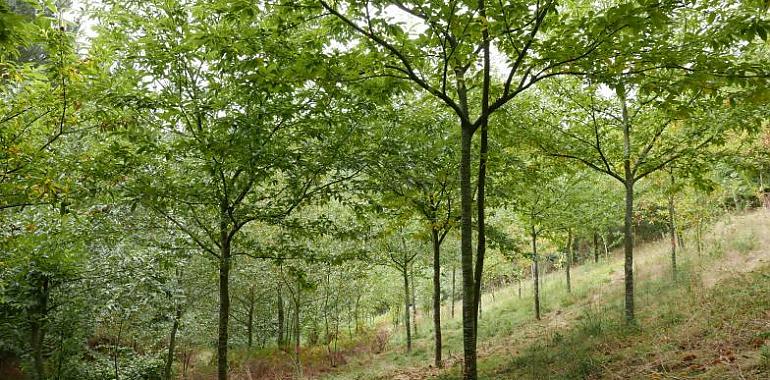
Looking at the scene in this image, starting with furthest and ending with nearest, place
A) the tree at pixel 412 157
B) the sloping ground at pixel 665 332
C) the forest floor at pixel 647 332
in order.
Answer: the tree at pixel 412 157, the forest floor at pixel 647 332, the sloping ground at pixel 665 332

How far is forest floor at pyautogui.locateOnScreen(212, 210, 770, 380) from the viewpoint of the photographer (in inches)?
279

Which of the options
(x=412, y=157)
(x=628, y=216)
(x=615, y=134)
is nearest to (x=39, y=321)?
(x=412, y=157)

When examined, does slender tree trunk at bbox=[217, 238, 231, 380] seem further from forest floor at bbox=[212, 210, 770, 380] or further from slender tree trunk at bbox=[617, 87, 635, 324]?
slender tree trunk at bbox=[617, 87, 635, 324]

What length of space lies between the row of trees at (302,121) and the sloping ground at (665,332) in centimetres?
264

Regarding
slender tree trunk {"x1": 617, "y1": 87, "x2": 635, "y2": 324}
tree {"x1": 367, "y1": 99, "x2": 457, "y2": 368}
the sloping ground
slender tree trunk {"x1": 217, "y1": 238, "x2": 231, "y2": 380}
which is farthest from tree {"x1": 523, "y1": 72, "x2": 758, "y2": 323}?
slender tree trunk {"x1": 217, "y1": 238, "x2": 231, "y2": 380}

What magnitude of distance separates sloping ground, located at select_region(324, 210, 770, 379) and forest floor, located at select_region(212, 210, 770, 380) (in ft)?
0.09

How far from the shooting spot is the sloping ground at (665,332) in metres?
6.94

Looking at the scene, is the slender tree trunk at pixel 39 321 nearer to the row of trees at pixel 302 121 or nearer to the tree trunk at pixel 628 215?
the row of trees at pixel 302 121

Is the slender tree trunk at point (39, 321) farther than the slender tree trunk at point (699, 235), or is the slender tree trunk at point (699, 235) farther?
the slender tree trunk at point (699, 235)

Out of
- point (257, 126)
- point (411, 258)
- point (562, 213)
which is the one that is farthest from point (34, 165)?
point (562, 213)

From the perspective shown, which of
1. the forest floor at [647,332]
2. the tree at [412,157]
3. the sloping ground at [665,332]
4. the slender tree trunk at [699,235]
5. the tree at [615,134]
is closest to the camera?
the sloping ground at [665,332]

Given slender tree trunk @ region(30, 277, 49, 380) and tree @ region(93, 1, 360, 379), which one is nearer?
tree @ region(93, 1, 360, 379)

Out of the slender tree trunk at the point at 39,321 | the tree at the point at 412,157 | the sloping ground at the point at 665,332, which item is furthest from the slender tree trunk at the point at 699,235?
the slender tree trunk at the point at 39,321

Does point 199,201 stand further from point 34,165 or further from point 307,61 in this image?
point 307,61
